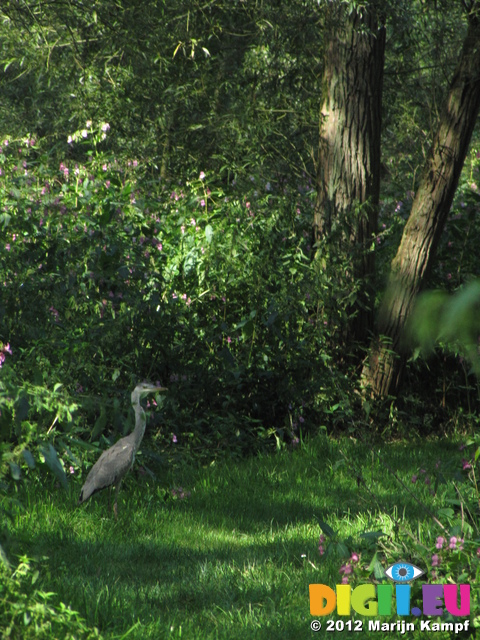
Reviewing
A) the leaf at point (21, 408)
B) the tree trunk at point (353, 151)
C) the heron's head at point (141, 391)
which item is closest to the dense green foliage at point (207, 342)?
the leaf at point (21, 408)

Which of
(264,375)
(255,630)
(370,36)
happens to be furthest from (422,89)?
(255,630)

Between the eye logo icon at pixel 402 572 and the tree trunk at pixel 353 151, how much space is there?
3.96m

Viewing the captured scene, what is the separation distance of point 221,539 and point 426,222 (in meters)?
3.89

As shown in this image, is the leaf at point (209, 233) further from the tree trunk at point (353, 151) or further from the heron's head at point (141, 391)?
the heron's head at point (141, 391)

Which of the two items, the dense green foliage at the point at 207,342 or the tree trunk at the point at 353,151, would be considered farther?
the tree trunk at the point at 353,151

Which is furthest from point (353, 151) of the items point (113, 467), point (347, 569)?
point (347, 569)

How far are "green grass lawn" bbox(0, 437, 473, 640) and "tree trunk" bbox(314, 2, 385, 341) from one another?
1.85 meters

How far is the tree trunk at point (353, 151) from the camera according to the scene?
7.73 metres

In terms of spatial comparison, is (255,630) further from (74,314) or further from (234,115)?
(234,115)

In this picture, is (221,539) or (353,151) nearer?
(221,539)

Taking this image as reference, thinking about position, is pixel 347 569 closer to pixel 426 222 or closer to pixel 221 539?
pixel 221 539

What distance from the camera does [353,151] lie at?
7.83m

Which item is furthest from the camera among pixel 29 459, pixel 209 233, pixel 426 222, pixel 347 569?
pixel 426 222

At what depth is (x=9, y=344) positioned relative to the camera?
620cm
